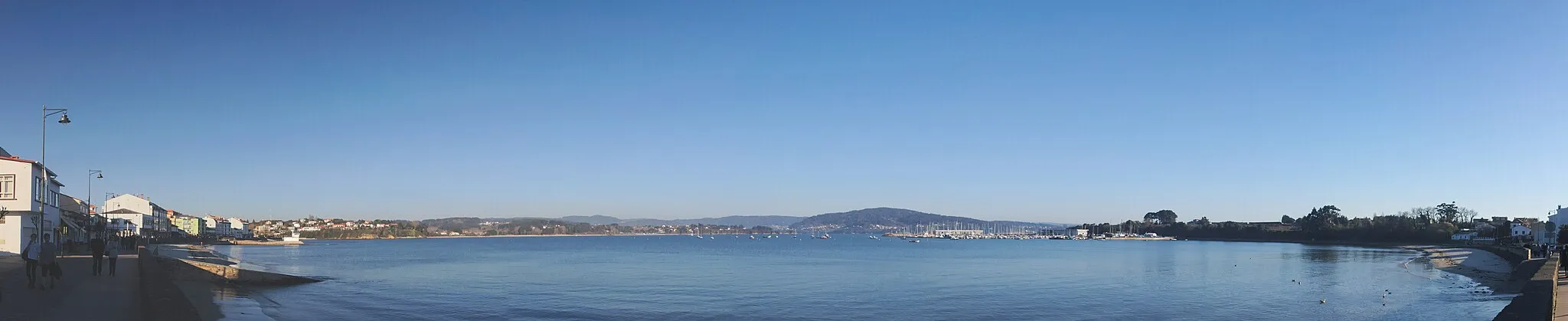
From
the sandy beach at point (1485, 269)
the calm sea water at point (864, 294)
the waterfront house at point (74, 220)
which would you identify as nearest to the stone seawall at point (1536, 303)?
the calm sea water at point (864, 294)

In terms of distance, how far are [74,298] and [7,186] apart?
25086 millimetres

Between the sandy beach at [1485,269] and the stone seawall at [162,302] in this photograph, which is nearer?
the stone seawall at [162,302]

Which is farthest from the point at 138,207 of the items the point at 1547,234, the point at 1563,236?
the point at 1547,234

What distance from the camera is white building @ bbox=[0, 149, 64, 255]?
36388 mm

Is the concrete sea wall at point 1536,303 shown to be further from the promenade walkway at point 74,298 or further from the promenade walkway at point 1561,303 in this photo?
the promenade walkway at point 74,298

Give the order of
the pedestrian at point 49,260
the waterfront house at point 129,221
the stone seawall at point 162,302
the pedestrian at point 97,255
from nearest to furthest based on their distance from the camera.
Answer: the stone seawall at point 162,302, the pedestrian at point 49,260, the pedestrian at point 97,255, the waterfront house at point 129,221

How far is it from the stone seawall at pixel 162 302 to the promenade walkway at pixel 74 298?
0.58 feet

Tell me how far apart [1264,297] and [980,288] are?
1075 centimetres

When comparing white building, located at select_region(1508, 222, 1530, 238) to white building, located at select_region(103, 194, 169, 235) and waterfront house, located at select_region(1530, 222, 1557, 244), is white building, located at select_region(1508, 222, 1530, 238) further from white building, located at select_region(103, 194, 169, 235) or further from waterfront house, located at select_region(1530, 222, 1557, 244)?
white building, located at select_region(103, 194, 169, 235)

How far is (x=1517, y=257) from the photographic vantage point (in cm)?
5816

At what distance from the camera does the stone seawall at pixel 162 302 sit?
17172 mm

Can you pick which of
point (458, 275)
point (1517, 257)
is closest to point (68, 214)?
point (458, 275)

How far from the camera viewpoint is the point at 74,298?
18000mm

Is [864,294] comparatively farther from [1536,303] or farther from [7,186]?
[7,186]
